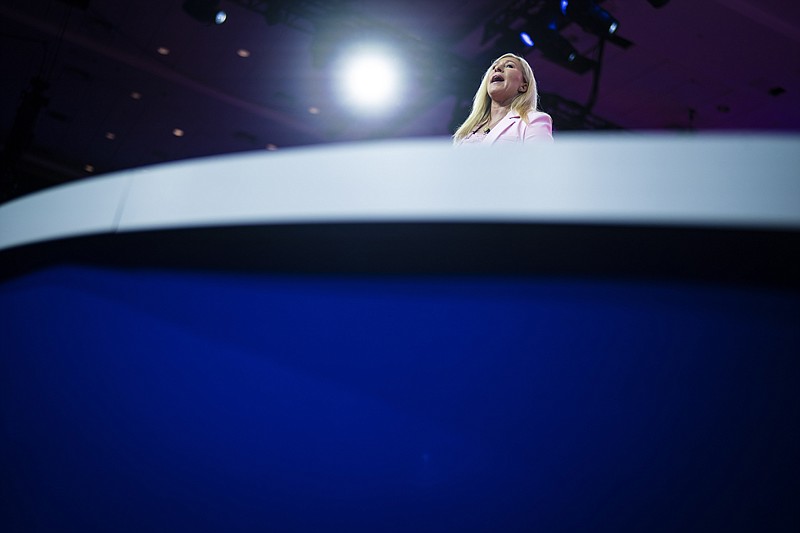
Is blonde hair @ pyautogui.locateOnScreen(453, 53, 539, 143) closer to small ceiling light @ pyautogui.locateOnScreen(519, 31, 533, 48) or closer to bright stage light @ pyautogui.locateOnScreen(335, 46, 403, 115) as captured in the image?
small ceiling light @ pyautogui.locateOnScreen(519, 31, 533, 48)

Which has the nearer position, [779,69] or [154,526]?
[154,526]

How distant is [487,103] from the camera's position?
7.45 ft

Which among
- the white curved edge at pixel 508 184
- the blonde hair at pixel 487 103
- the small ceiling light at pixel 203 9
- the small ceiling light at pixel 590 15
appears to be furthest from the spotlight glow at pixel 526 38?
the white curved edge at pixel 508 184

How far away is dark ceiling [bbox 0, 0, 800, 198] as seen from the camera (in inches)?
224

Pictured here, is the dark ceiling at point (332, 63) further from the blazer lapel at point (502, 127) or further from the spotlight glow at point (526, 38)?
the blazer lapel at point (502, 127)

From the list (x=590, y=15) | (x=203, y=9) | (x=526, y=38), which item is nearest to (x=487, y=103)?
(x=590, y=15)

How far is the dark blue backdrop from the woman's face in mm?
1612

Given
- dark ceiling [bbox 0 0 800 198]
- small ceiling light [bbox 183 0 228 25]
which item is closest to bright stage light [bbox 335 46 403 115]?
dark ceiling [bbox 0 0 800 198]

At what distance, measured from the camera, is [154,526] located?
25.9 inches

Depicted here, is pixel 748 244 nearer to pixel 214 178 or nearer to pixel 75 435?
pixel 214 178

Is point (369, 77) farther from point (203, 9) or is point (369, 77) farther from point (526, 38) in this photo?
point (526, 38)

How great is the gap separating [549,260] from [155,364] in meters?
0.45

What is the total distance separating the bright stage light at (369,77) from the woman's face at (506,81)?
4.45m

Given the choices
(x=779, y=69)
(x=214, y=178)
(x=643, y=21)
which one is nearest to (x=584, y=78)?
(x=643, y=21)
